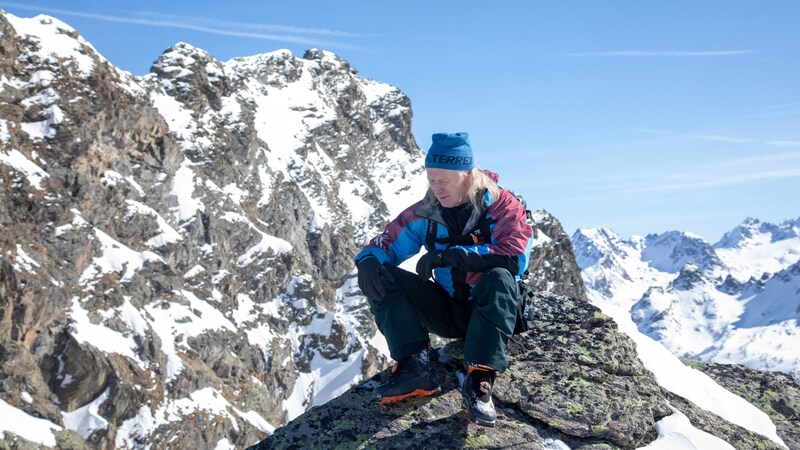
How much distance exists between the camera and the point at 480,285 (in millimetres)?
6852

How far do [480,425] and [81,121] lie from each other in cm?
10427

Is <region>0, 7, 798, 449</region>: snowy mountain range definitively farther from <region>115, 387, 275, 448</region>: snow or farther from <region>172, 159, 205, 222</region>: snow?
<region>172, 159, 205, 222</region>: snow

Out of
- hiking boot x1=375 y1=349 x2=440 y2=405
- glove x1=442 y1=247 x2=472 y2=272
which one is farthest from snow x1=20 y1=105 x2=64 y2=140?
glove x1=442 y1=247 x2=472 y2=272

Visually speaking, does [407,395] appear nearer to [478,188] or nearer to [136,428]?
[478,188]

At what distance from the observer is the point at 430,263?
7.18m

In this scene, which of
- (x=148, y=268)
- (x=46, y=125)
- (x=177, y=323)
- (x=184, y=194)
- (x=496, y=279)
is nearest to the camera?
(x=496, y=279)

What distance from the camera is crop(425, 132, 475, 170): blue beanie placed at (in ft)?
24.2

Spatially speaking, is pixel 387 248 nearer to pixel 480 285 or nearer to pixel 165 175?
pixel 480 285

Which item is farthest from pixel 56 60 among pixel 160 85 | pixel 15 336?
pixel 160 85

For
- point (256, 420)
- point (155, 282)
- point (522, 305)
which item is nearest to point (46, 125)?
point (155, 282)

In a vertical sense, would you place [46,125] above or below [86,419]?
above

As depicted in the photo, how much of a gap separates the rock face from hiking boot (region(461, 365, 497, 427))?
69.6 metres

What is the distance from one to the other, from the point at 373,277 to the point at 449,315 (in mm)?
1058

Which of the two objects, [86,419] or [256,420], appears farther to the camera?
[256,420]
